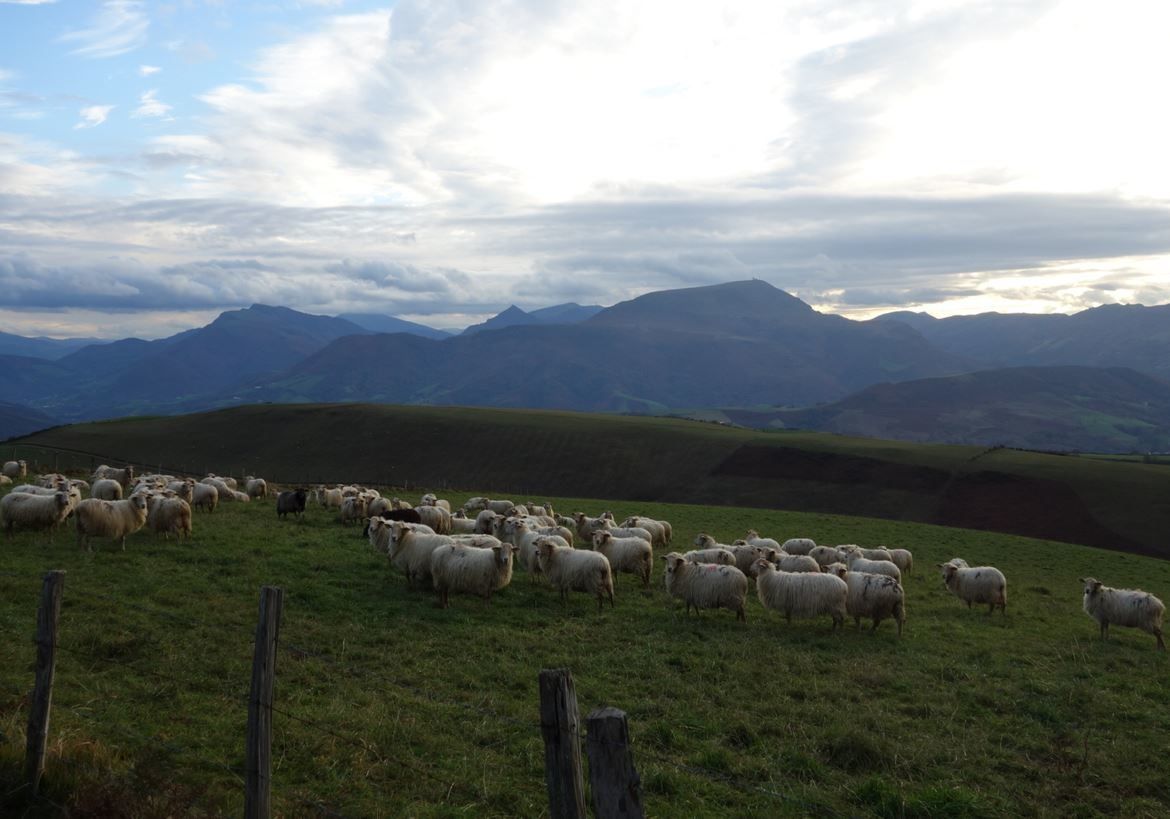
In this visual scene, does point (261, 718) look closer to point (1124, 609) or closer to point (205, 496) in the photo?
point (1124, 609)

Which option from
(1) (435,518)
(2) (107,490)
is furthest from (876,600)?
(2) (107,490)

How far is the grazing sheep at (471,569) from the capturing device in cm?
1825

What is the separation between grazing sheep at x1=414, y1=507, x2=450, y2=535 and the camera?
93.8 ft

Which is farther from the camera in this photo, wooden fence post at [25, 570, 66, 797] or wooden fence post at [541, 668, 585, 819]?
wooden fence post at [25, 570, 66, 797]

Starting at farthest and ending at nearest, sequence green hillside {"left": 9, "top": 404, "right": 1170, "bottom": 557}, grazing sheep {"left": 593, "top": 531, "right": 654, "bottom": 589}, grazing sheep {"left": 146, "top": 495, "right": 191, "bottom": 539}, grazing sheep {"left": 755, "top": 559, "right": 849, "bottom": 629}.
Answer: green hillside {"left": 9, "top": 404, "right": 1170, "bottom": 557} → grazing sheep {"left": 146, "top": 495, "right": 191, "bottom": 539} → grazing sheep {"left": 593, "top": 531, "right": 654, "bottom": 589} → grazing sheep {"left": 755, "top": 559, "right": 849, "bottom": 629}

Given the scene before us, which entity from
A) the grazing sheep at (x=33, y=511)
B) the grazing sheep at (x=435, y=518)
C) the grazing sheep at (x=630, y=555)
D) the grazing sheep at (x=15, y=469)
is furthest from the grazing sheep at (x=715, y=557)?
the grazing sheep at (x=15, y=469)

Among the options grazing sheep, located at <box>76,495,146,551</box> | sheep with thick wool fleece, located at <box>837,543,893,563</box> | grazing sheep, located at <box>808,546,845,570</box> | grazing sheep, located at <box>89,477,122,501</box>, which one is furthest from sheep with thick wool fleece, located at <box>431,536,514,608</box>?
grazing sheep, located at <box>89,477,122,501</box>

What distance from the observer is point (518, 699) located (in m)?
11.9

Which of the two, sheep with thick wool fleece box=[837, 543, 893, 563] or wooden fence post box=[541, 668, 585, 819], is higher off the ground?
wooden fence post box=[541, 668, 585, 819]

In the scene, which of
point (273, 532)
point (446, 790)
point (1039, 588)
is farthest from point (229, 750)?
point (1039, 588)

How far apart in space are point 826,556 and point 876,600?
695 cm

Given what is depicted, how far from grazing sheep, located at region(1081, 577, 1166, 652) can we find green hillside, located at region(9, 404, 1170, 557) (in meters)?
45.2

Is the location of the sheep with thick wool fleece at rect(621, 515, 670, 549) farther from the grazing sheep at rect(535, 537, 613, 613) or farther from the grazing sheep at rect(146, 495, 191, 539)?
the grazing sheep at rect(146, 495, 191, 539)

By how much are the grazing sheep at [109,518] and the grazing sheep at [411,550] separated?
24.3ft
